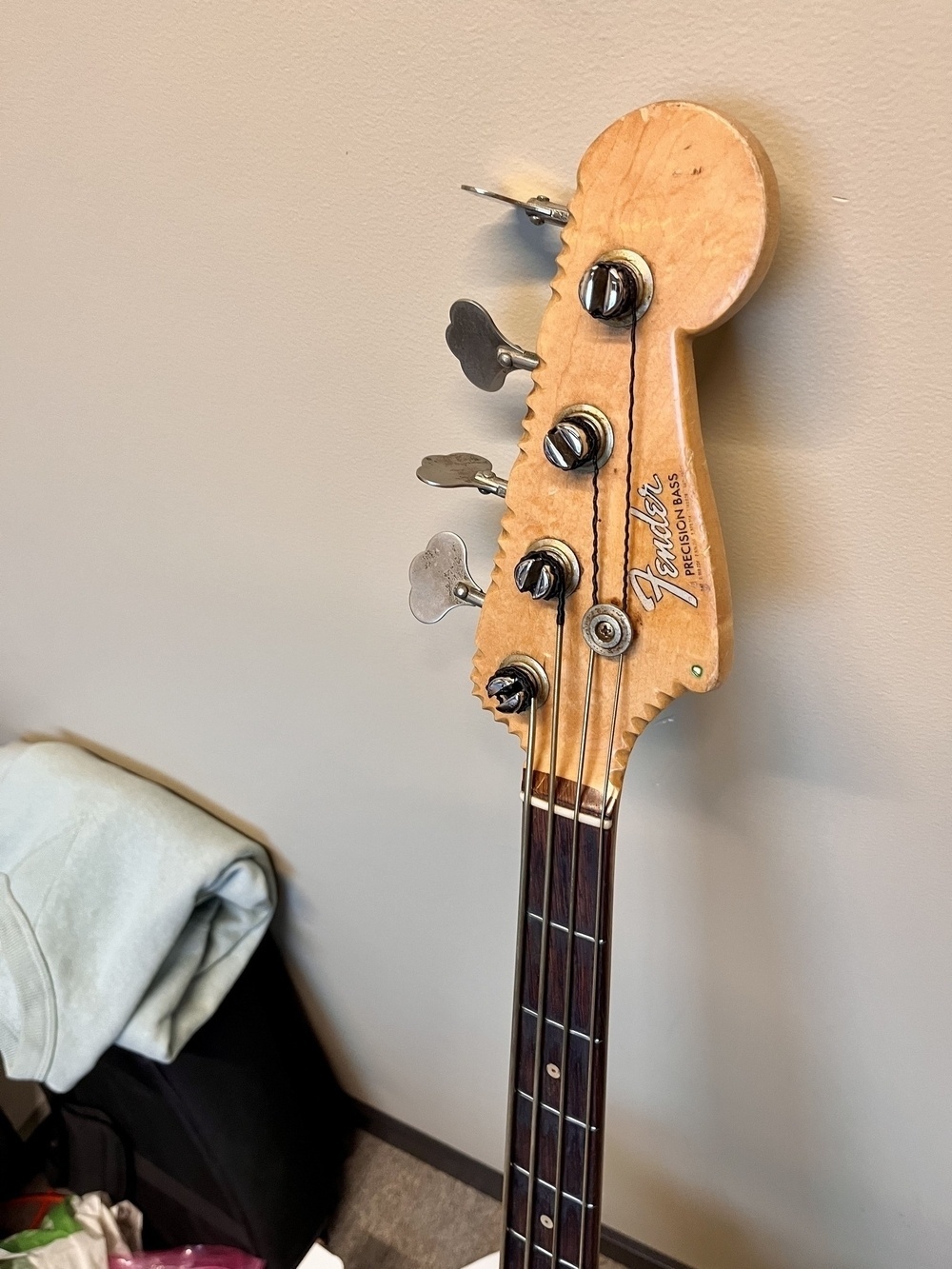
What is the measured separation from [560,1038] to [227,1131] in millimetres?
545

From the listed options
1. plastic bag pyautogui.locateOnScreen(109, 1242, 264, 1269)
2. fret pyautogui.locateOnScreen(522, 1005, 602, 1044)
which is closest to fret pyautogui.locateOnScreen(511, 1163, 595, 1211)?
fret pyautogui.locateOnScreen(522, 1005, 602, 1044)

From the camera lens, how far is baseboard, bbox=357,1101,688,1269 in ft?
3.32

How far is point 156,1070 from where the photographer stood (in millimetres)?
A: 924

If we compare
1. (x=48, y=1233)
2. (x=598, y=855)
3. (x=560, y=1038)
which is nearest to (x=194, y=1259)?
(x=48, y=1233)

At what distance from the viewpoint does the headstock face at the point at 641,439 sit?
38cm

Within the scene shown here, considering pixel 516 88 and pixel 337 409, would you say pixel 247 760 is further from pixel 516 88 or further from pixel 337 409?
pixel 516 88

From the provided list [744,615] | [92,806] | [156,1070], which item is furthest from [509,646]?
[156,1070]

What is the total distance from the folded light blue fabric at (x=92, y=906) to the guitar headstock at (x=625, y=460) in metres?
0.49

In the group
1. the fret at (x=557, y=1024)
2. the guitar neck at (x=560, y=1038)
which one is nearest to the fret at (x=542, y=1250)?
the guitar neck at (x=560, y=1038)

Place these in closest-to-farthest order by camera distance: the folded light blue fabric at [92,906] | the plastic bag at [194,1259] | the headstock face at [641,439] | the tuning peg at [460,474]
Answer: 1. the headstock face at [641,439]
2. the tuning peg at [460,474]
3. the folded light blue fabric at [92,906]
4. the plastic bag at [194,1259]

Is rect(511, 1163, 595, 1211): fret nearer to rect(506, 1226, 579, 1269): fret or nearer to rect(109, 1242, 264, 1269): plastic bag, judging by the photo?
rect(506, 1226, 579, 1269): fret

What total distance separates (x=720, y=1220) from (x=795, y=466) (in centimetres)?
84

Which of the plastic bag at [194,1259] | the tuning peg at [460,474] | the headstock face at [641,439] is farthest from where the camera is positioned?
the plastic bag at [194,1259]

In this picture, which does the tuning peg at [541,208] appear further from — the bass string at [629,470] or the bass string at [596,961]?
the bass string at [596,961]
